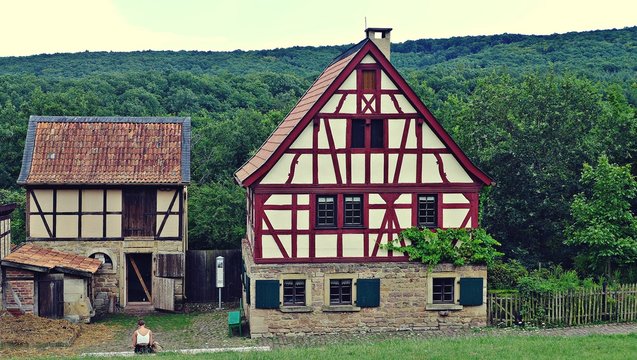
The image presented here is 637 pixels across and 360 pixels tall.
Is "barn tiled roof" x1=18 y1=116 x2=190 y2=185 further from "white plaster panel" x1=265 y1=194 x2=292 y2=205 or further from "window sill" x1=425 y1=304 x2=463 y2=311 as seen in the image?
"window sill" x1=425 y1=304 x2=463 y2=311

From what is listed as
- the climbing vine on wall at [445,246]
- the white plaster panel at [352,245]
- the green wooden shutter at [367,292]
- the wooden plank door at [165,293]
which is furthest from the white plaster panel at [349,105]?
the wooden plank door at [165,293]

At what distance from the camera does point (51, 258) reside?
29.9 meters

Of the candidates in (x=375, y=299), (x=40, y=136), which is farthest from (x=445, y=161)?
(x=40, y=136)

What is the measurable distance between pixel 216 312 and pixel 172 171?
5.65 meters

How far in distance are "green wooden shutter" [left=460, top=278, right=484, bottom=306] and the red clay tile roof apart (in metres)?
13.0

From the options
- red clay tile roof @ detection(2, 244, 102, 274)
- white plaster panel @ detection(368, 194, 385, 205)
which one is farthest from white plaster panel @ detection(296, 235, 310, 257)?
red clay tile roof @ detection(2, 244, 102, 274)

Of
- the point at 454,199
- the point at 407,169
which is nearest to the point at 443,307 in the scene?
the point at 454,199

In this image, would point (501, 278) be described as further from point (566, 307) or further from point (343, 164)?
point (343, 164)

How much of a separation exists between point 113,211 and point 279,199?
792 cm

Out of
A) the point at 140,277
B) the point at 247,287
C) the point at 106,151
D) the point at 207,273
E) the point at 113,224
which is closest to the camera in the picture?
the point at 247,287

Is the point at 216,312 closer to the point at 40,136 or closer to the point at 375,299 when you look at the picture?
the point at 375,299

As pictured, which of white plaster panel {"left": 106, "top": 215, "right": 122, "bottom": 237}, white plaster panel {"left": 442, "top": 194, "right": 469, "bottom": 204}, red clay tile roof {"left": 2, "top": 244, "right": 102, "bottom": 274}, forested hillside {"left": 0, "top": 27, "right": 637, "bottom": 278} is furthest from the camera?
forested hillside {"left": 0, "top": 27, "right": 637, "bottom": 278}

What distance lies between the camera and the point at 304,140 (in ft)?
88.5

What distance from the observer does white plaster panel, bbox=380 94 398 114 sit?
27172 millimetres
